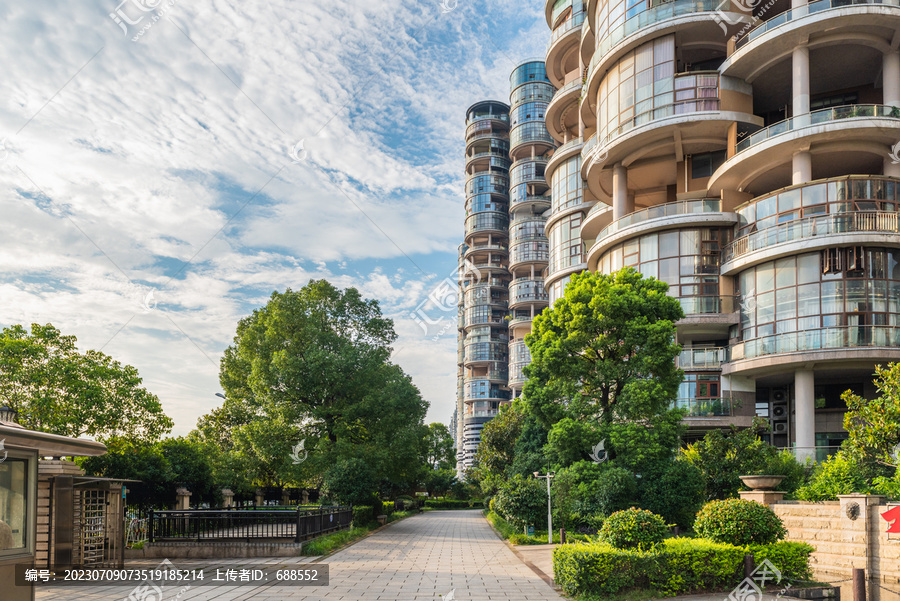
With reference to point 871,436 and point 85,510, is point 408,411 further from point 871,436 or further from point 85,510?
point 871,436

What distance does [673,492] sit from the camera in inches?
834

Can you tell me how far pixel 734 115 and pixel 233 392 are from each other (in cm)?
2762

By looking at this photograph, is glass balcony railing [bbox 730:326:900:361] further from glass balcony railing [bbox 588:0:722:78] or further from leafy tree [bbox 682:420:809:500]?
glass balcony railing [bbox 588:0:722:78]

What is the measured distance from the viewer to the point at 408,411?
105 feet

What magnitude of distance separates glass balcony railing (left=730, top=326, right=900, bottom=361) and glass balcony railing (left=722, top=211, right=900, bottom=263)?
12.6 feet

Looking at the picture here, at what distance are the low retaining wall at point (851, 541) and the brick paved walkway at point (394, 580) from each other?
21.0 feet

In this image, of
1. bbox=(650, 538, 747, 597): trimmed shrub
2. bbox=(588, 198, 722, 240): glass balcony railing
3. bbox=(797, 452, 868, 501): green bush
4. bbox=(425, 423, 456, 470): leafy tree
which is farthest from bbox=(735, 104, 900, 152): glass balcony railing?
bbox=(425, 423, 456, 470): leafy tree

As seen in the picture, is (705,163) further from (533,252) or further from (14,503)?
(14,503)

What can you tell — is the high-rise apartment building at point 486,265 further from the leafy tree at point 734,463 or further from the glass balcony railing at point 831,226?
the leafy tree at point 734,463

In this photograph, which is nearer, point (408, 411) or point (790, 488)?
point (790, 488)

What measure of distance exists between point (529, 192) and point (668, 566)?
188 feet

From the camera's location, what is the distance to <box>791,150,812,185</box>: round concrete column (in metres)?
28.1

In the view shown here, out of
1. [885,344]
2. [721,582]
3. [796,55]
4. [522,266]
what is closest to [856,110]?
[796,55]

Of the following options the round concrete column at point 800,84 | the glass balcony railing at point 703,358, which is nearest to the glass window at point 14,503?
the glass balcony railing at point 703,358
